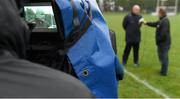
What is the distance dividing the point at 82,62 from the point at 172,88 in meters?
7.20

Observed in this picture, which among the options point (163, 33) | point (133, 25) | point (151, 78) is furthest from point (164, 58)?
point (133, 25)

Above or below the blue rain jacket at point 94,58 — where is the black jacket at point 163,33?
below

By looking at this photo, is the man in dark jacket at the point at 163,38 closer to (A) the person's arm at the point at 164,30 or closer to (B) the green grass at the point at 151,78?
(A) the person's arm at the point at 164,30

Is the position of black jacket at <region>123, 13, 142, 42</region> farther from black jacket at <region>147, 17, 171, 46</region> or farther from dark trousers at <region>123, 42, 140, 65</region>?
black jacket at <region>147, 17, 171, 46</region>

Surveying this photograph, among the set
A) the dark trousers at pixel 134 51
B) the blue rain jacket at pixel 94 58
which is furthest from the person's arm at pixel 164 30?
A: the blue rain jacket at pixel 94 58

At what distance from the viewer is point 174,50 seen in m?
18.5

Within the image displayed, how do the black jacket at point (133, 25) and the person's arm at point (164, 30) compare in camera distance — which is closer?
the person's arm at point (164, 30)

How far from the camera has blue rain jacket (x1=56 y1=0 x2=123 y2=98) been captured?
11.2 ft

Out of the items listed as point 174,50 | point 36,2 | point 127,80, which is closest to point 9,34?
point 36,2

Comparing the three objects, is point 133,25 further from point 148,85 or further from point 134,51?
point 148,85

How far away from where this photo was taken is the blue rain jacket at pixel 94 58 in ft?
11.2

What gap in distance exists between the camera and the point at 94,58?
3.42 metres

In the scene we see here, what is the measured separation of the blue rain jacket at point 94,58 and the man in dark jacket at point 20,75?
164 cm

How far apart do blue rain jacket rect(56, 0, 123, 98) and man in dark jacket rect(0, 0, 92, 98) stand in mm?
1643
